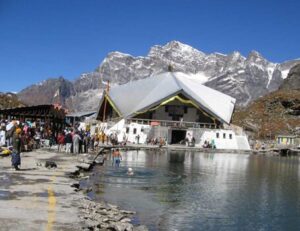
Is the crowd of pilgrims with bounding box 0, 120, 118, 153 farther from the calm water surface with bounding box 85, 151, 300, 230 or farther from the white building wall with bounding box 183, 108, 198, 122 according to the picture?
the white building wall with bounding box 183, 108, 198, 122

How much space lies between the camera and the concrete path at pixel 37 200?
35.5 ft

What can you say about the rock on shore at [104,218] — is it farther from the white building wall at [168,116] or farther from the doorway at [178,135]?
the white building wall at [168,116]

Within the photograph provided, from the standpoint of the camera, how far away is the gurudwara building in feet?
228

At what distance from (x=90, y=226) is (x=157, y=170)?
62.7 feet

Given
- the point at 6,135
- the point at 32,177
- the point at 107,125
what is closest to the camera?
the point at 32,177

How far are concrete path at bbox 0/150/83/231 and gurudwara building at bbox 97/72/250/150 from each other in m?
47.0

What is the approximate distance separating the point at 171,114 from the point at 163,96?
446cm

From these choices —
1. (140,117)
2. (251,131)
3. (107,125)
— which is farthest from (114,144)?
(251,131)

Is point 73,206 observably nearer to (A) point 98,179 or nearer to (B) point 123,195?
(B) point 123,195

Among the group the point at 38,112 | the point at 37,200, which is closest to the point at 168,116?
the point at 38,112

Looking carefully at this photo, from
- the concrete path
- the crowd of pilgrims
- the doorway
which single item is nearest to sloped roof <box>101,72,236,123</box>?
the doorway

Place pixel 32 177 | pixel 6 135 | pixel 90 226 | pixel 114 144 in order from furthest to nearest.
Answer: pixel 114 144
pixel 6 135
pixel 32 177
pixel 90 226

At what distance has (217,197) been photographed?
2023cm

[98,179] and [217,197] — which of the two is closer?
[217,197]
